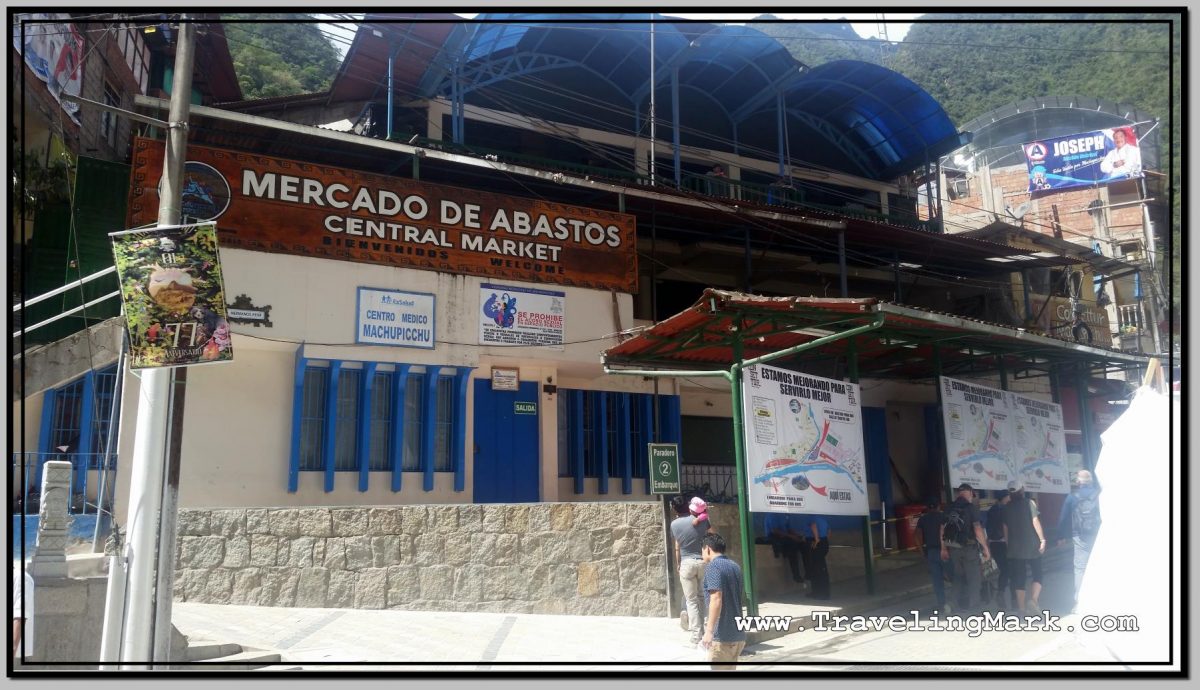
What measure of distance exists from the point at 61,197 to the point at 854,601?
1533 centimetres

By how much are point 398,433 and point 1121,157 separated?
28798 mm

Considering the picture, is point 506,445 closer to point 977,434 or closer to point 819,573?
point 819,573

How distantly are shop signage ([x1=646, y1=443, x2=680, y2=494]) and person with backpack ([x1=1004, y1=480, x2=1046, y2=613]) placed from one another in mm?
4082

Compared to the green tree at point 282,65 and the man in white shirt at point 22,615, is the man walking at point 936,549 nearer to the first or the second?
the man in white shirt at point 22,615

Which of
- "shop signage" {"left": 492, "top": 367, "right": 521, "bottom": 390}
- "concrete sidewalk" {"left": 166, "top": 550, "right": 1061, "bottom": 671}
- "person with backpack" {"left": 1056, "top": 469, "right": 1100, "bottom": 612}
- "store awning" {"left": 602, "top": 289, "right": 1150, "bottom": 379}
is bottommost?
"concrete sidewalk" {"left": 166, "top": 550, "right": 1061, "bottom": 671}

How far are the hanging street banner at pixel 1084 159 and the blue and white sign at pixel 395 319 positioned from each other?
2622 centimetres

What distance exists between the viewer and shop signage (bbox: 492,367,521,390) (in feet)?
53.6

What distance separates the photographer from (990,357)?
16.4 metres

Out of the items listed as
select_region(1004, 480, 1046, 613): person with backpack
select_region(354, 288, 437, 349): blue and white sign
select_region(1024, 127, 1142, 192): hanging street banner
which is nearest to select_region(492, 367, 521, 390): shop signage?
select_region(354, 288, 437, 349): blue and white sign

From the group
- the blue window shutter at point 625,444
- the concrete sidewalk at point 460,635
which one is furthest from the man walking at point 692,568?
the blue window shutter at point 625,444

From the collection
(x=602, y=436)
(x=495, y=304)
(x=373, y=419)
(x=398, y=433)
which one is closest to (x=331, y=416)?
(x=373, y=419)

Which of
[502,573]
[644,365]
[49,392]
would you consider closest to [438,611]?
[502,573]

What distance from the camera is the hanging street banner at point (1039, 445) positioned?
1477 centimetres

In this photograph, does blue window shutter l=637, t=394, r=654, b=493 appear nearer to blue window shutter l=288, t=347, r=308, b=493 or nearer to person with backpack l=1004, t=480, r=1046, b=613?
blue window shutter l=288, t=347, r=308, b=493
